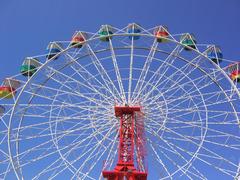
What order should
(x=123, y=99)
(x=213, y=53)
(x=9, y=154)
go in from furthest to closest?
(x=213, y=53), (x=123, y=99), (x=9, y=154)

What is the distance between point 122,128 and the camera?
21.0m

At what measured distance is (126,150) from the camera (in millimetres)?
20125

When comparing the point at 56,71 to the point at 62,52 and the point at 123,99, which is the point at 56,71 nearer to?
the point at 62,52

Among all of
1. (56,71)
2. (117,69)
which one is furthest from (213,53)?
(56,71)

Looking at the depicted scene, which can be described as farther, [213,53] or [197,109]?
[213,53]

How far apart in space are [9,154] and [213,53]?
41.0 ft

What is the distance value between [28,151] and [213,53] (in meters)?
11.6

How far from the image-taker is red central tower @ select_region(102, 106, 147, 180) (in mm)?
18672

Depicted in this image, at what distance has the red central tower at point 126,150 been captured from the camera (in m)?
18.7

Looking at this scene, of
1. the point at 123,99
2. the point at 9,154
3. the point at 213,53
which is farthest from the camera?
the point at 213,53

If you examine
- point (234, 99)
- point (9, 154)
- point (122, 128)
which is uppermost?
point (234, 99)

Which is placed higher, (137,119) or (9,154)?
(137,119)

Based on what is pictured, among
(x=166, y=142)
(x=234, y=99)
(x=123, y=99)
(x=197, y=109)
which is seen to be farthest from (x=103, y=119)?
(x=234, y=99)

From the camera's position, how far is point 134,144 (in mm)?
20391
